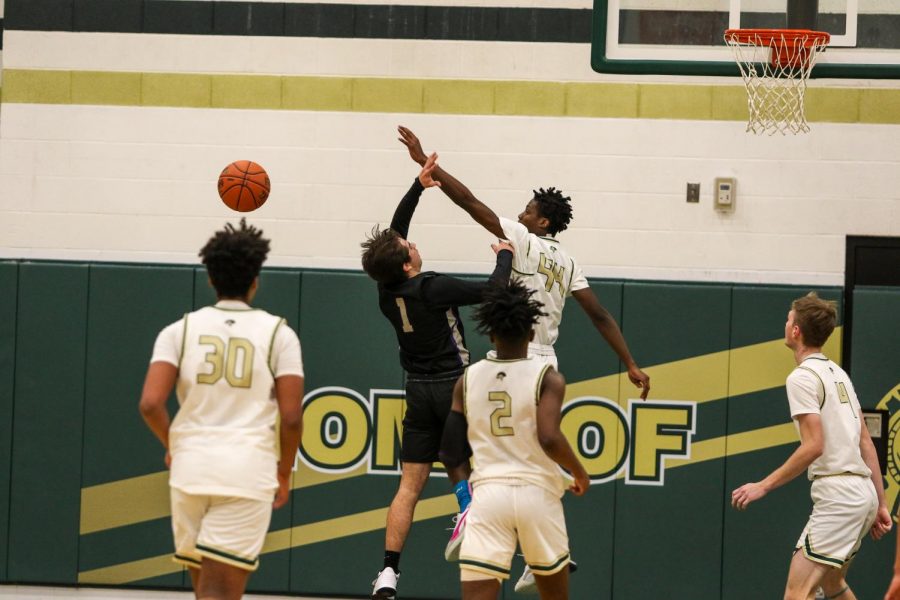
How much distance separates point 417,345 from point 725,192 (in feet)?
9.50

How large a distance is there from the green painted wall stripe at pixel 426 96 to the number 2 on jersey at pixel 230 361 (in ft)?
14.2

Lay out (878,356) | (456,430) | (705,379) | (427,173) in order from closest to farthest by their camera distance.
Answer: (456,430) → (427,173) → (878,356) → (705,379)

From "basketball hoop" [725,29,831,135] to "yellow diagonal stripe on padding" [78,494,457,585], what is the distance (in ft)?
11.2

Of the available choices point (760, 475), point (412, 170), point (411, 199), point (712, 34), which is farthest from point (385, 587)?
point (712, 34)

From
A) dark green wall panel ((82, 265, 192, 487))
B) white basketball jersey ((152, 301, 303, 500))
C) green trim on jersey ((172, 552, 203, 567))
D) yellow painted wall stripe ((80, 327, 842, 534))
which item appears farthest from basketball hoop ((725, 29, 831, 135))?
green trim on jersey ((172, 552, 203, 567))

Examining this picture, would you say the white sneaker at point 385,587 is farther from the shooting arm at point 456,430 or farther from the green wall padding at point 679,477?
the green wall padding at point 679,477

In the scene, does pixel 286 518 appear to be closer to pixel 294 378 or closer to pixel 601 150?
pixel 601 150

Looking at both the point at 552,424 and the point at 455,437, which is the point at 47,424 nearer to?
the point at 455,437

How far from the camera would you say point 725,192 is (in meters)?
8.98

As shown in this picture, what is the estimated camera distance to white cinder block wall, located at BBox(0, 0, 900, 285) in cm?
898

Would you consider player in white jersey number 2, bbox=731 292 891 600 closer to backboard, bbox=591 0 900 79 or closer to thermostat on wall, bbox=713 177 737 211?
backboard, bbox=591 0 900 79

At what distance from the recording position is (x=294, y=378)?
516cm

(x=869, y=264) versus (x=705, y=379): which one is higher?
(x=869, y=264)

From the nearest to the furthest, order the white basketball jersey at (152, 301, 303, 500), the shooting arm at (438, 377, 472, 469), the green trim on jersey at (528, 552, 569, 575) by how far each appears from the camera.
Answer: the white basketball jersey at (152, 301, 303, 500)
the green trim on jersey at (528, 552, 569, 575)
the shooting arm at (438, 377, 472, 469)
